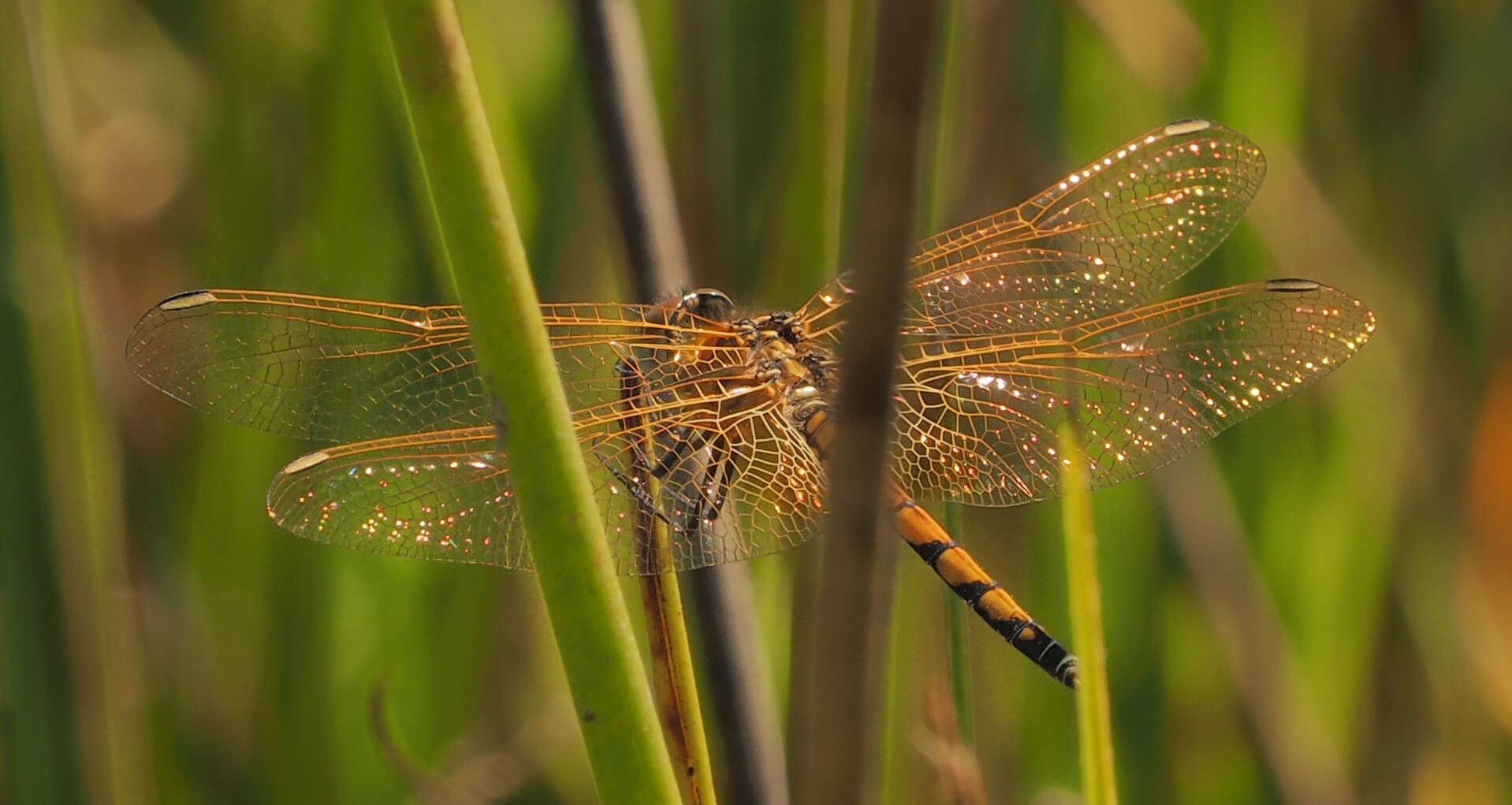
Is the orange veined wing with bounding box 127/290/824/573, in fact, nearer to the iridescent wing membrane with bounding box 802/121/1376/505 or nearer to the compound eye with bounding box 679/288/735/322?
the compound eye with bounding box 679/288/735/322

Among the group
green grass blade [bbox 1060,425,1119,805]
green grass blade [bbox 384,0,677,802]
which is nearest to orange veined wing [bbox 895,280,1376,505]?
green grass blade [bbox 1060,425,1119,805]

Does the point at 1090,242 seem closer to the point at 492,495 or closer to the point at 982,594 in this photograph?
the point at 982,594

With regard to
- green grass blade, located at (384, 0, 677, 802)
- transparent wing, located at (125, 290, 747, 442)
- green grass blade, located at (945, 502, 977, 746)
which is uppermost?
transparent wing, located at (125, 290, 747, 442)

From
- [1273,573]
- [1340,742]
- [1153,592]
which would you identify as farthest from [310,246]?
[1340,742]

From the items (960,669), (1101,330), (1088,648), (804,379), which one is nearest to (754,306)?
(804,379)

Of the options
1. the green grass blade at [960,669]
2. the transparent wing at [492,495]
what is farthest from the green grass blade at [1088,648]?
the transparent wing at [492,495]

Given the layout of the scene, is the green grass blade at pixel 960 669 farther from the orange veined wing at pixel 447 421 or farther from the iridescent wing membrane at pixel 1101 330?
the iridescent wing membrane at pixel 1101 330
